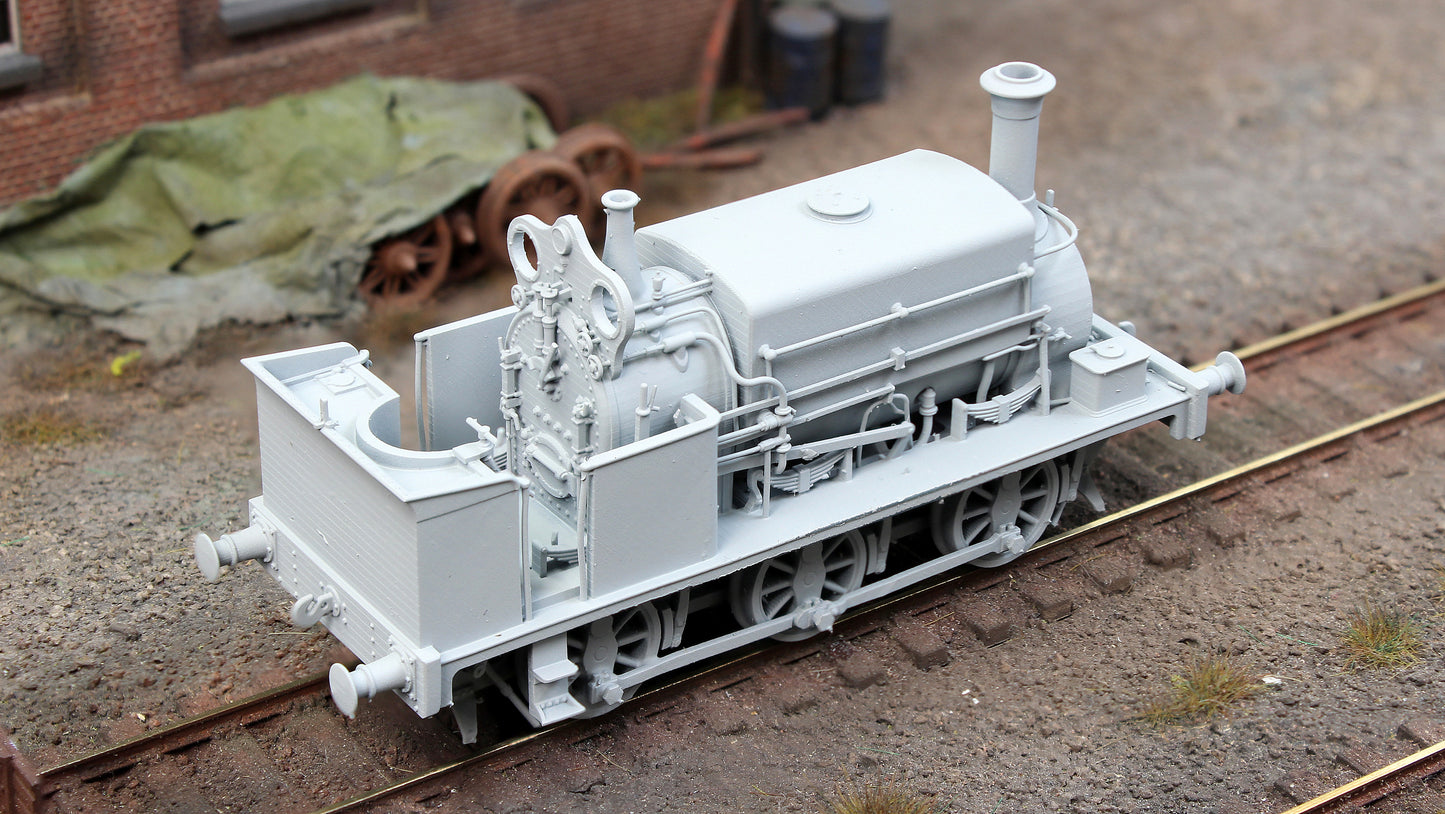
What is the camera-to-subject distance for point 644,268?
1130cm

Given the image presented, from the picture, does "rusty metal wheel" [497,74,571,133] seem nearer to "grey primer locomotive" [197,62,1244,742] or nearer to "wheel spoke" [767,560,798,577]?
"grey primer locomotive" [197,62,1244,742]

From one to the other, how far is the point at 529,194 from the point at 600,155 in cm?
101

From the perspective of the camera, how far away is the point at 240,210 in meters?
16.2

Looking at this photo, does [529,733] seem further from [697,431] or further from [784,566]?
[697,431]

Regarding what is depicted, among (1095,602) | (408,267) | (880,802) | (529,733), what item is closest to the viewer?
(880,802)

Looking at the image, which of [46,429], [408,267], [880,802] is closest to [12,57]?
[46,429]

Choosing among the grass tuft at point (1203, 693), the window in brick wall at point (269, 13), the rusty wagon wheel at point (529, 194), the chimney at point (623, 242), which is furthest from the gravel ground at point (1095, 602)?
the window in brick wall at point (269, 13)

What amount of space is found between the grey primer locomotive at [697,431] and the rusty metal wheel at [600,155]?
5.02 meters

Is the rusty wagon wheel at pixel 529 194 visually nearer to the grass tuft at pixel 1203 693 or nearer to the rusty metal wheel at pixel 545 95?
the rusty metal wheel at pixel 545 95

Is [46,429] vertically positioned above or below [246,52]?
below

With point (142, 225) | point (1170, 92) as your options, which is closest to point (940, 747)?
point (142, 225)

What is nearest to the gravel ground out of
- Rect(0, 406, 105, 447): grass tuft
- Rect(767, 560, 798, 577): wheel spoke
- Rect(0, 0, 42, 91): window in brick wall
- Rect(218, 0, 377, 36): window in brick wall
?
Rect(0, 406, 105, 447): grass tuft

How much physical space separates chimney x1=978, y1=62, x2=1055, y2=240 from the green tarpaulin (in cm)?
560

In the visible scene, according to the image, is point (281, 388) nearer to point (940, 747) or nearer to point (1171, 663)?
point (940, 747)
